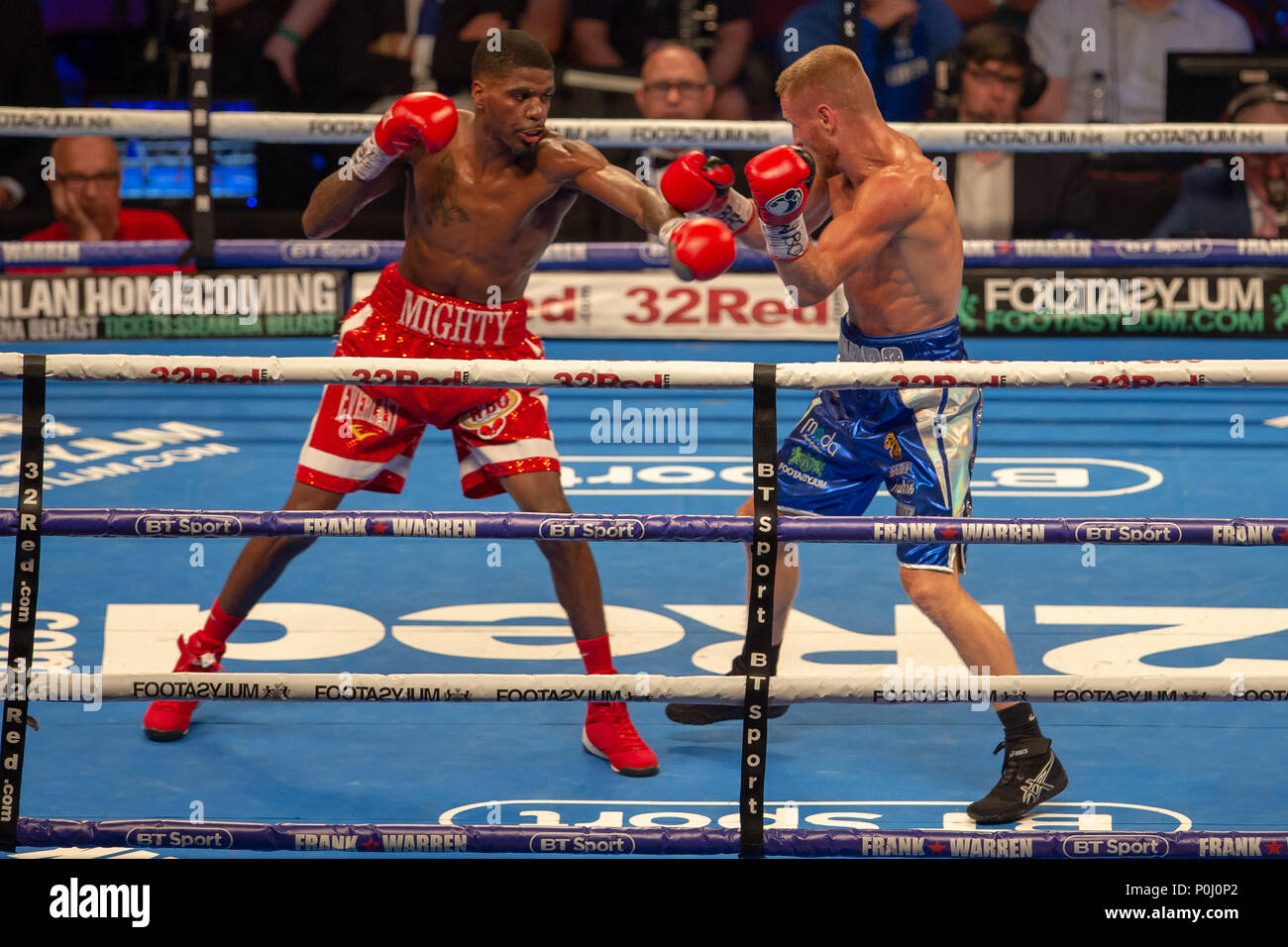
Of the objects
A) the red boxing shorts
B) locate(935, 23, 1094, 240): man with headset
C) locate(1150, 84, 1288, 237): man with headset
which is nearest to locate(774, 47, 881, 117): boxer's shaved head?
the red boxing shorts

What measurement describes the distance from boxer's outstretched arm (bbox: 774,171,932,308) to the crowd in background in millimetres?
4006

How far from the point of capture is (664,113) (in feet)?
23.3

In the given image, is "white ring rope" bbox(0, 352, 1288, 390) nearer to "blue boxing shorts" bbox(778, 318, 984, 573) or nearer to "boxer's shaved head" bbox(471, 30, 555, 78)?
"blue boxing shorts" bbox(778, 318, 984, 573)

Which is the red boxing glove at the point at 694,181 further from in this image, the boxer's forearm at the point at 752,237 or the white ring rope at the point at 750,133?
the white ring rope at the point at 750,133

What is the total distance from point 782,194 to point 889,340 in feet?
2.05

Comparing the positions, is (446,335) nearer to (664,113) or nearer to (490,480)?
(490,480)

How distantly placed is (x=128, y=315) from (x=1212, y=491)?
13.7 ft

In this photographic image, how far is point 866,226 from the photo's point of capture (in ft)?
11.4

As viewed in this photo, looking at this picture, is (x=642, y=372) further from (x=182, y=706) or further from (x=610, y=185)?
(x=182, y=706)

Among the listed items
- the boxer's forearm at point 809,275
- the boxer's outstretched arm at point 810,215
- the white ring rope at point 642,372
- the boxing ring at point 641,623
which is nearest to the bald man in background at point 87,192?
the boxing ring at point 641,623

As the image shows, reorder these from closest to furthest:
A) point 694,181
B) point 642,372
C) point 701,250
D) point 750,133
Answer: point 642,372, point 701,250, point 694,181, point 750,133

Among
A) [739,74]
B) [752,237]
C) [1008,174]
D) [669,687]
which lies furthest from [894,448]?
[739,74]

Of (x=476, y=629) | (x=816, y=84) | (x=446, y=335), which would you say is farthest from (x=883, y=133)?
(x=476, y=629)

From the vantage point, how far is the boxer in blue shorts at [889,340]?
3391mm
